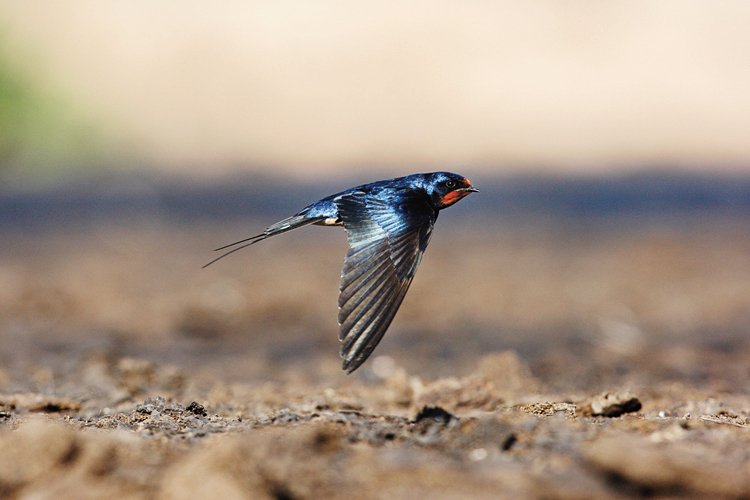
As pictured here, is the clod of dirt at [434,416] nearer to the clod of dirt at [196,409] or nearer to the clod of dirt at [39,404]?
the clod of dirt at [196,409]

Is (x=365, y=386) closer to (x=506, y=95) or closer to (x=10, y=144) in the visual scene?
(x=10, y=144)

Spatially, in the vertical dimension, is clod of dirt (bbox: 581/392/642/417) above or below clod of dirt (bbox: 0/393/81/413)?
above

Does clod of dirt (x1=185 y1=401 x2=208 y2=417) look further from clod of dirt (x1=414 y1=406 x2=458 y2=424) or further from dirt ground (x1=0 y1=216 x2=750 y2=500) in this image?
clod of dirt (x1=414 y1=406 x2=458 y2=424)

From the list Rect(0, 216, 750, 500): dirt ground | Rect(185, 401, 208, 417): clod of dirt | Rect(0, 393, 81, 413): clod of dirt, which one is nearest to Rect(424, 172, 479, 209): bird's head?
Rect(0, 216, 750, 500): dirt ground

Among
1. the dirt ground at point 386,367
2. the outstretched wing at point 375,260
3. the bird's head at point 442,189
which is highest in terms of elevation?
the bird's head at point 442,189

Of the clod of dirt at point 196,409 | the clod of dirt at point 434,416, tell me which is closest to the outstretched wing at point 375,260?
the clod of dirt at point 434,416

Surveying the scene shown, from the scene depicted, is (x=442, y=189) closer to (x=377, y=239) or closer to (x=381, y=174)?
(x=377, y=239)

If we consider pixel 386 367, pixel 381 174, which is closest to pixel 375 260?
pixel 386 367

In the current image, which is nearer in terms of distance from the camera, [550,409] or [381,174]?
[550,409]

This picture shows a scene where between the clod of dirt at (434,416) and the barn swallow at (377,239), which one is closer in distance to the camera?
the clod of dirt at (434,416)
